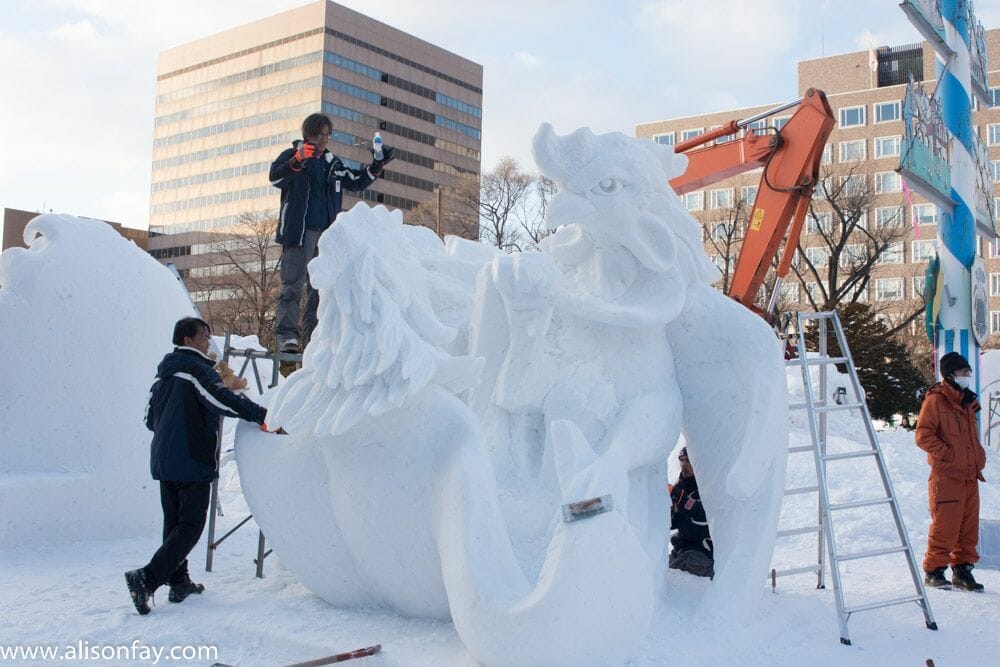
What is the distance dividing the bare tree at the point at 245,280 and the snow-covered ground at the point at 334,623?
16.3 metres

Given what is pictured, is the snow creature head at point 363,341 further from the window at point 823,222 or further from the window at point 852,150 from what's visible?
the window at point 852,150

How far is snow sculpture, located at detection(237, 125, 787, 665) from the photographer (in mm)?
3467

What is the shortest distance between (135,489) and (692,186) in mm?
7710

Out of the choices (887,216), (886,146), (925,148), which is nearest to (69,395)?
(925,148)

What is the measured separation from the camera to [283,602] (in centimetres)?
407

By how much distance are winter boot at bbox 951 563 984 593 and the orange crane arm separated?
5.22 metres

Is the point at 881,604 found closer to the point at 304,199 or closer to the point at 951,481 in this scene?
the point at 951,481

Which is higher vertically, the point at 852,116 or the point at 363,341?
the point at 852,116

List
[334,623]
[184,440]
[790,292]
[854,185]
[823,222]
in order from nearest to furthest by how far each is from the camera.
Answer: [334,623] → [184,440] → [854,185] → [823,222] → [790,292]

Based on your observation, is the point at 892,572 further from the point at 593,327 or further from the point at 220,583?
the point at 220,583

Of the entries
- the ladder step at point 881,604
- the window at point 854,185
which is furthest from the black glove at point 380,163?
the window at point 854,185

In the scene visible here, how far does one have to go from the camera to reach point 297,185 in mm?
5602

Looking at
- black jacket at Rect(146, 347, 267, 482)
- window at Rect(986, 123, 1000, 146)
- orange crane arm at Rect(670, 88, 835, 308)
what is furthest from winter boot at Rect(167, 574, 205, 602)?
window at Rect(986, 123, 1000, 146)

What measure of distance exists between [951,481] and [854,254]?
70.8 ft
